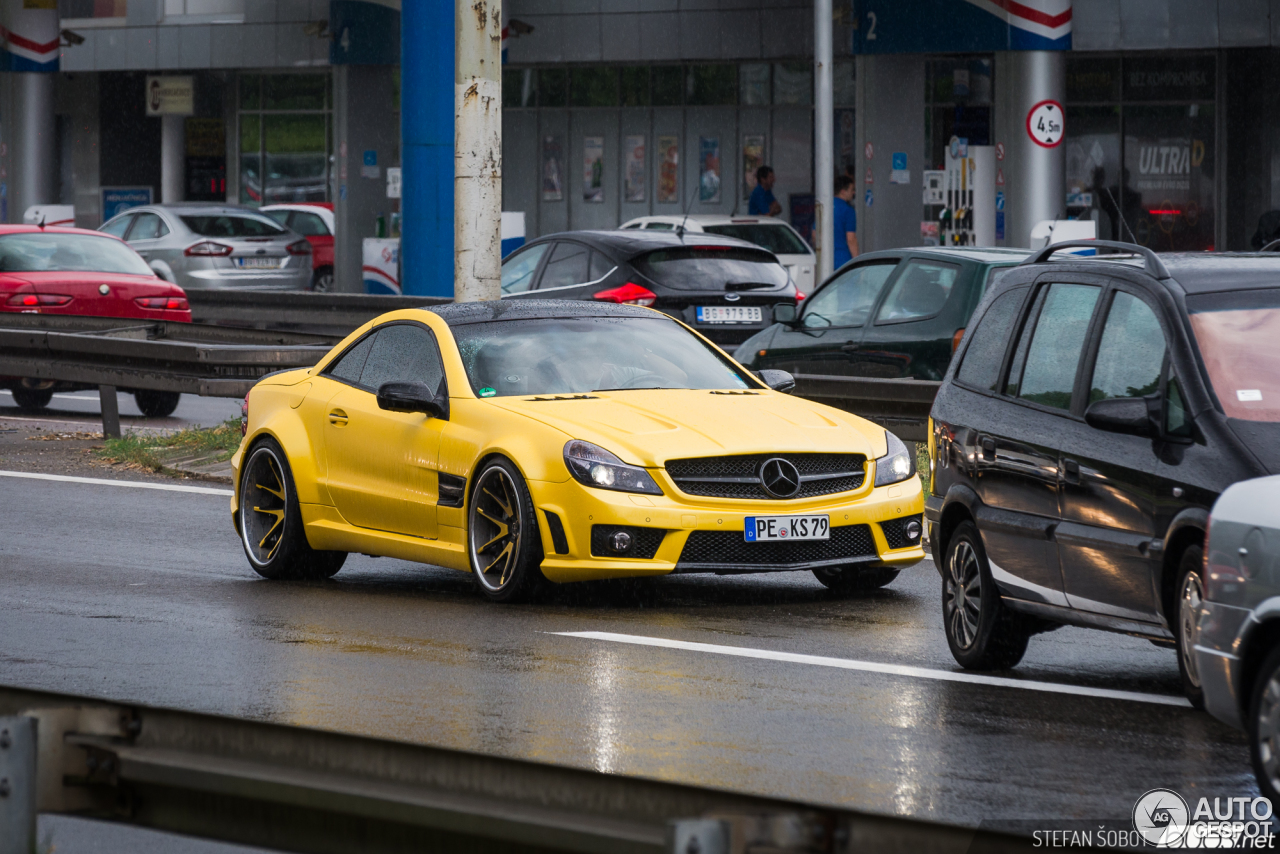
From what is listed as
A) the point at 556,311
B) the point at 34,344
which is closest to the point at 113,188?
the point at 34,344

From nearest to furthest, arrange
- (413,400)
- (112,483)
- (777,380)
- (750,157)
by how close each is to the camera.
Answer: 1. (413,400)
2. (777,380)
3. (112,483)
4. (750,157)

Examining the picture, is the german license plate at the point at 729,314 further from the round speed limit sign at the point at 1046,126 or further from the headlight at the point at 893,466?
the round speed limit sign at the point at 1046,126

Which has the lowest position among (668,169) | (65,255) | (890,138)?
(65,255)

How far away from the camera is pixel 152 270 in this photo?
73.2ft

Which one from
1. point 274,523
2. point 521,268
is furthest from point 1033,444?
point 521,268

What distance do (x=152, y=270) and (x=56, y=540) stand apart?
10.3 metres

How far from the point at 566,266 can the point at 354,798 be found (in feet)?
52.2

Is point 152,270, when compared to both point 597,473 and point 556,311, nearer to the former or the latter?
point 556,311

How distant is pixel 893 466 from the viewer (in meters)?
10.2

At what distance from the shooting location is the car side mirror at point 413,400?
10.5 metres

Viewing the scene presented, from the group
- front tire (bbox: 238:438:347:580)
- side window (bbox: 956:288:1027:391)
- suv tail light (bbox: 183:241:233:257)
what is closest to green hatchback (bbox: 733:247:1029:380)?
front tire (bbox: 238:438:347:580)

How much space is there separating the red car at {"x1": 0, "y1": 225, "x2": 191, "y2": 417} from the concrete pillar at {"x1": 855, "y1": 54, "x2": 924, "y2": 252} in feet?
45.9

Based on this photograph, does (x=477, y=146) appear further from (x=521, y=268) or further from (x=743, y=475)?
Result: (x=743, y=475)

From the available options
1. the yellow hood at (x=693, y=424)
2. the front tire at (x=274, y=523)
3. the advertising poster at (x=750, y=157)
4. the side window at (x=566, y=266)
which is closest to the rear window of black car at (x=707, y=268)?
the side window at (x=566, y=266)
